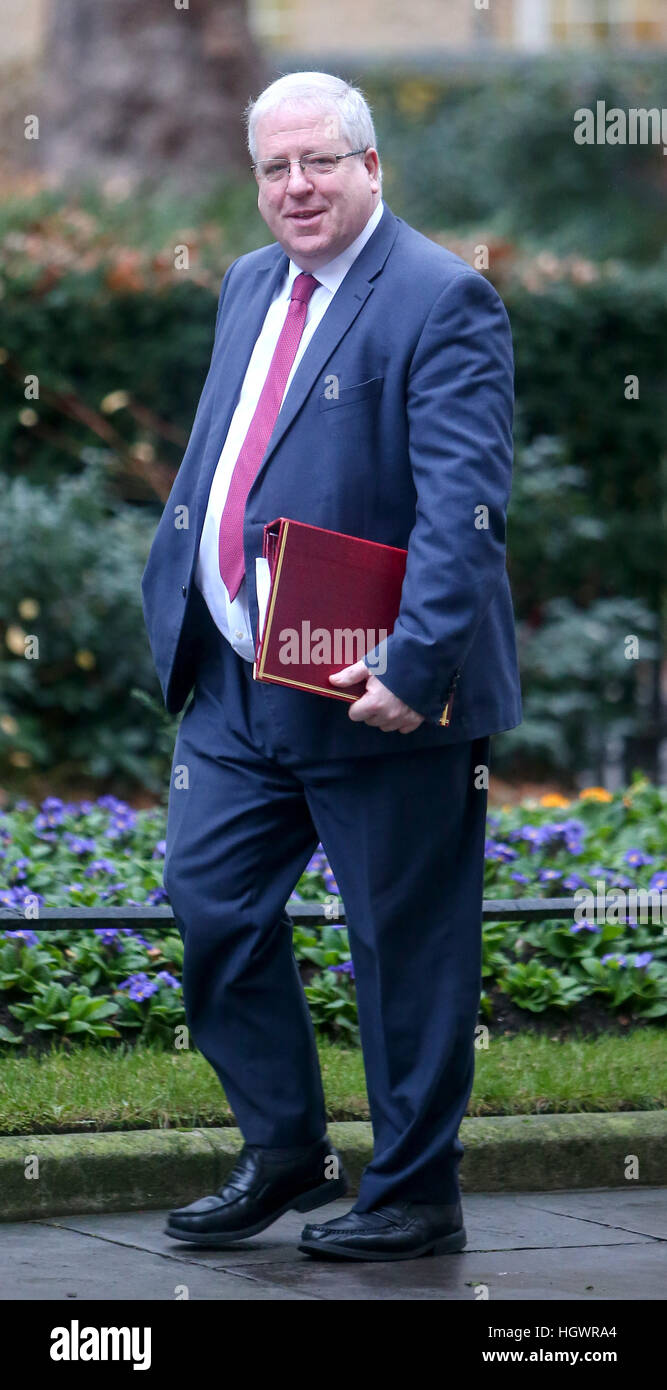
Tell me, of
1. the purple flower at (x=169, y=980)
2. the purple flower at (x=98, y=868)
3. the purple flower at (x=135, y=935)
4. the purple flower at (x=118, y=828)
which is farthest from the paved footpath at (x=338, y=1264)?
the purple flower at (x=118, y=828)

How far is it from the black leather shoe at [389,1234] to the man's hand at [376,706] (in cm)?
92

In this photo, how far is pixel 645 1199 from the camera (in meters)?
4.27

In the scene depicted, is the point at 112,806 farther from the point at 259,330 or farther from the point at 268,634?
the point at 268,634

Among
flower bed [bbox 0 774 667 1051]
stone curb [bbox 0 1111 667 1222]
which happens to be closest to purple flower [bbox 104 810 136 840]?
flower bed [bbox 0 774 667 1051]

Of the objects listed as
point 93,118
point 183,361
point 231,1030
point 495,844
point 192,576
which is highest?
point 93,118

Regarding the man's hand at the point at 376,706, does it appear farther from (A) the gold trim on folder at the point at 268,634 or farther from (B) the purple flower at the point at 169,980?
(B) the purple flower at the point at 169,980

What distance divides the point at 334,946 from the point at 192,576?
1.66m

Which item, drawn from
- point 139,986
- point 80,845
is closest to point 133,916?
point 139,986

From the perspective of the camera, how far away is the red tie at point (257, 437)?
147 inches

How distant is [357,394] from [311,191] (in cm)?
37

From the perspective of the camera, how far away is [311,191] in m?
3.63

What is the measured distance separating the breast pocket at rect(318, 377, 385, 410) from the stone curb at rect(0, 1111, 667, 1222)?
1529 mm
